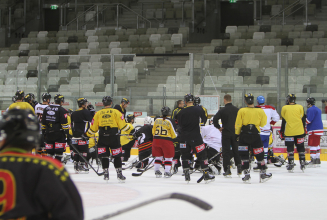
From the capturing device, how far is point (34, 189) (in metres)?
1.60

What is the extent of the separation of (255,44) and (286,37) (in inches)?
51.4

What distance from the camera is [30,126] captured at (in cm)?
167

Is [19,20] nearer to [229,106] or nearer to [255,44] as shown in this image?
[255,44]

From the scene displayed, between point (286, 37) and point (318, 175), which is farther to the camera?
point (286, 37)

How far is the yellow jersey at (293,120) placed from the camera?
8.48m

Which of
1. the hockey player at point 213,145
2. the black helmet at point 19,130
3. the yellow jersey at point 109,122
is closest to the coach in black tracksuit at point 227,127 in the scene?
the hockey player at point 213,145

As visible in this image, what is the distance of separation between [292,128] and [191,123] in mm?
2617

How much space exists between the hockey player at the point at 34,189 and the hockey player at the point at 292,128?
7438 mm

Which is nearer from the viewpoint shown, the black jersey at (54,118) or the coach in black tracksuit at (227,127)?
the coach in black tracksuit at (227,127)

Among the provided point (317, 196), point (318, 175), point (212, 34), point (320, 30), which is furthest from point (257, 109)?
point (212, 34)

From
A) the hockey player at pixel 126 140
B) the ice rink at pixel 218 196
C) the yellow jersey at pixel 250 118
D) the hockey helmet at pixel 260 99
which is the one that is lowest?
the ice rink at pixel 218 196

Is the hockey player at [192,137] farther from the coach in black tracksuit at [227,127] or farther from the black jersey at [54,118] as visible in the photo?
the black jersey at [54,118]

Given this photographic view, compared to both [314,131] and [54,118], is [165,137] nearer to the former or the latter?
[54,118]

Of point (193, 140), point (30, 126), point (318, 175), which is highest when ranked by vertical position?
point (30, 126)
